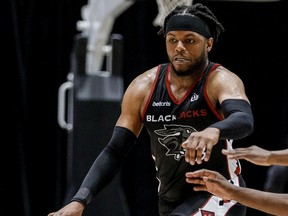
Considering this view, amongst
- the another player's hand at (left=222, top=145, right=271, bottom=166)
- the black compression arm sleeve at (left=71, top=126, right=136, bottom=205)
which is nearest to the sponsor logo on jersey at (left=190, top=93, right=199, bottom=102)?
the black compression arm sleeve at (left=71, top=126, right=136, bottom=205)

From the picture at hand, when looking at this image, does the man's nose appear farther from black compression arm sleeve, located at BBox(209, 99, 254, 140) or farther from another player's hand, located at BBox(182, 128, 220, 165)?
another player's hand, located at BBox(182, 128, 220, 165)

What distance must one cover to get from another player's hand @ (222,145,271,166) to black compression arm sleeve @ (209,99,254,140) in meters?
0.08

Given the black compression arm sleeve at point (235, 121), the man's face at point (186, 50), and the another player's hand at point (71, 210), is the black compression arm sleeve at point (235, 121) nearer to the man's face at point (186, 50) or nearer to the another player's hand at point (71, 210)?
the man's face at point (186, 50)

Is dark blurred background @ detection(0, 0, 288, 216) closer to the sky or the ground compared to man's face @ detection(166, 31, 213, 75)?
closer to the ground

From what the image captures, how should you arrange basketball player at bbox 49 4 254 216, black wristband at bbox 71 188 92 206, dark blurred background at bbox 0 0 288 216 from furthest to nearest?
dark blurred background at bbox 0 0 288 216 → basketball player at bbox 49 4 254 216 → black wristband at bbox 71 188 92 206

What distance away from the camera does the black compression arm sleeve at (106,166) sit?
3.83 meters

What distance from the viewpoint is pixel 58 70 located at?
7734 mm

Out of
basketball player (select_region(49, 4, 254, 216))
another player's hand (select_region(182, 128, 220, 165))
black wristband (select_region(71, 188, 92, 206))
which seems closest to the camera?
another player's hand (select_region(182, 128, 220, 165))

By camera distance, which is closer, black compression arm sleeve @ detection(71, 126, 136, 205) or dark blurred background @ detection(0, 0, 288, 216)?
Answer: black compression arm sleeve @ detection(71, 126, 136, 205)

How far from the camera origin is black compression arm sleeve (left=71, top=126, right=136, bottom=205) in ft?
12.6

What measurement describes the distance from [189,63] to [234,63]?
13.5ft

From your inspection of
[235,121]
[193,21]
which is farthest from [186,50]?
[235,121]

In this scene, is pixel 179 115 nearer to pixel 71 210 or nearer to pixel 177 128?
pixel 177 128

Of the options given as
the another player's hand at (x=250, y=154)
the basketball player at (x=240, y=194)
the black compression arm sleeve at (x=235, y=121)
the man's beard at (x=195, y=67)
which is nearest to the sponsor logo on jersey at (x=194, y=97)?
the man's beard at (x=195, y=67)
